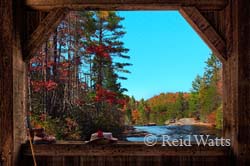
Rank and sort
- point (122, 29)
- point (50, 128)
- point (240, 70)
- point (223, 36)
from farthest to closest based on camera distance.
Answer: point (122, 29) → point (50, 128) → point (223, 36) → point (240, 70)

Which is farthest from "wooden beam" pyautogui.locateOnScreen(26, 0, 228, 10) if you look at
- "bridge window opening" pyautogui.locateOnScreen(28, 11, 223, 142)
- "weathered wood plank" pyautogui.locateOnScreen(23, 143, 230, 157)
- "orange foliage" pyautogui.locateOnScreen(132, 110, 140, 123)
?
"weathered wood plank" pyautogui.locateOnScreen(23, 143, 230, 157)

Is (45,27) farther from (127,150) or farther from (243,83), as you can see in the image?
(243,83)

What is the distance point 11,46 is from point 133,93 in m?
1.73

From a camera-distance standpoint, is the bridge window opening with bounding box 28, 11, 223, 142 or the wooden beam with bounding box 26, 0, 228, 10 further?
the bridge window opening with bounding box 28, 11, 223, 142

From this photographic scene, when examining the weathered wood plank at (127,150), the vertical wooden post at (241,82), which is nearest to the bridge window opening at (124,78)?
the weathered wood plank at (127,150)

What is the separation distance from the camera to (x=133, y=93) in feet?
14.8

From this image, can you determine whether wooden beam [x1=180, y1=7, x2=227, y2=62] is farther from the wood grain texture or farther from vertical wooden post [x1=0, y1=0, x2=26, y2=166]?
vertical wooden post [x1=0, y1=0, x2=26, y2=166]

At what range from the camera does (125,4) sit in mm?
3895

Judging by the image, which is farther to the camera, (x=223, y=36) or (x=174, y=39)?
(x=174, y=39)

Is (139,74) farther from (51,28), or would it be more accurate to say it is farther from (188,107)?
(51,28)

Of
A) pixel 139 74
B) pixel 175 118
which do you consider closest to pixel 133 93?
pixel 139 74
